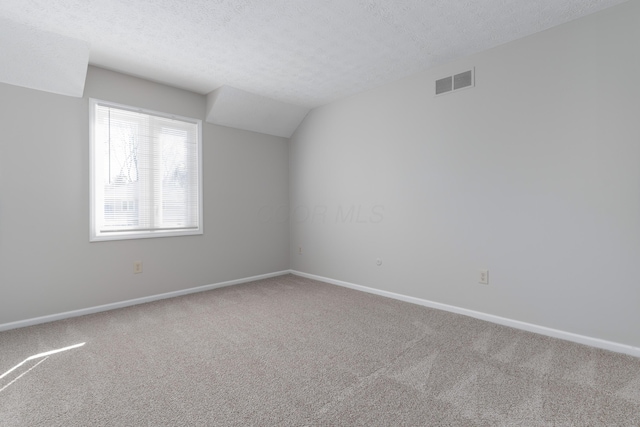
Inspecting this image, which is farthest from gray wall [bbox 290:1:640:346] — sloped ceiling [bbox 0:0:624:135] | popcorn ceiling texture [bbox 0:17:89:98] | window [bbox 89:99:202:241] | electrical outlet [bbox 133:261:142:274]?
popcorn ceiling texture [bbox 0:17:89:98]

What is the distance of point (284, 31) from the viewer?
8.13 ft

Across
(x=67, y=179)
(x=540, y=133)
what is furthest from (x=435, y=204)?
(x=67, y=179)

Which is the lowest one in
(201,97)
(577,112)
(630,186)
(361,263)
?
(361,263)

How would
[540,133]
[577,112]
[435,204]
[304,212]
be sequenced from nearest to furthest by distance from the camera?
[577,112] < [540,133] < [435,204] < [304,212]

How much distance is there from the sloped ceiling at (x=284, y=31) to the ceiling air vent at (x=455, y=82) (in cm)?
18

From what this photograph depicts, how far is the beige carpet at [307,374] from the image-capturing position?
1.53 m

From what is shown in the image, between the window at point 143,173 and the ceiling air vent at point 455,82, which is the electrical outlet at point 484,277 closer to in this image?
the ceiling air vent at point 455,82

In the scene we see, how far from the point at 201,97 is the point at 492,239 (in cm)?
360

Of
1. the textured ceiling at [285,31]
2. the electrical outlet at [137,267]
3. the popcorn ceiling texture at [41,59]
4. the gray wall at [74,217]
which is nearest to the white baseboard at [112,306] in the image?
the gray wall at [74,217]

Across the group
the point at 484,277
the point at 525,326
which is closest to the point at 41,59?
the point at 484,277

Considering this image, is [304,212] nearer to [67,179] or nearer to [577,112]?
[67,179]

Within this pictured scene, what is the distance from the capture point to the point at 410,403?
1613mm

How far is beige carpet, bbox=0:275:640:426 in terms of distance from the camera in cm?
153

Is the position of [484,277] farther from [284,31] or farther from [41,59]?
[41,59]
